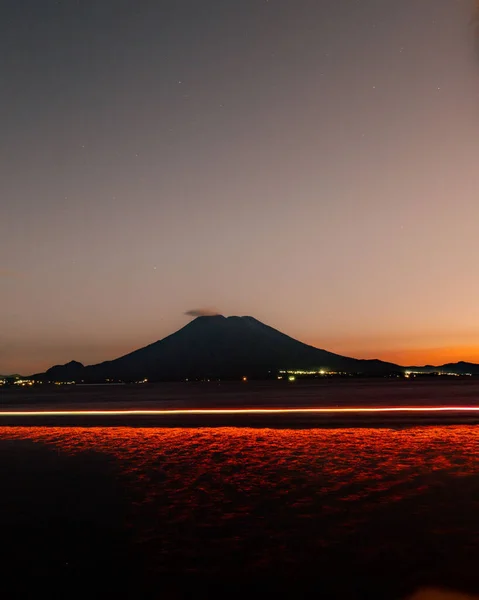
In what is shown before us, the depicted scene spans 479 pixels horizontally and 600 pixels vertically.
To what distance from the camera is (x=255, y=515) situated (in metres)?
9.96

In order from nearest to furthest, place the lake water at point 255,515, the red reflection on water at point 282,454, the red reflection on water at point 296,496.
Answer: the lake water at point 255,515 → the red reflection on water at point 296,496 → the red reflection on water at point 282,454

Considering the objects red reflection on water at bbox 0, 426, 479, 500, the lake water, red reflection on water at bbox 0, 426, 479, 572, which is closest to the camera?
the lake water

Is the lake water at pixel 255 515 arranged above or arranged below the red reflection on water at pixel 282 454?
below

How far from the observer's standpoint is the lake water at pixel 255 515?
7.23 metres

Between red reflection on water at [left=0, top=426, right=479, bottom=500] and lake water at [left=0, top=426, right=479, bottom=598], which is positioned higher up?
red reflection on water at [left=0, top=426, right=479, bottom=500]

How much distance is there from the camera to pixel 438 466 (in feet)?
46.6

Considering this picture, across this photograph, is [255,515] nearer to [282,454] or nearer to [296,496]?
[296,496]

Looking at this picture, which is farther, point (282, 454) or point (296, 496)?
point (282, 454)

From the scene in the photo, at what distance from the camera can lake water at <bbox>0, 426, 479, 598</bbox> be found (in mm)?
7230

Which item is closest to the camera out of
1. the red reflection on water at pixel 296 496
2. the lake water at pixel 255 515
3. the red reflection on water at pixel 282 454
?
the lake water at pixel 255 515

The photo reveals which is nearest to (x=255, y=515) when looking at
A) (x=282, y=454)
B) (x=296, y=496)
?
(x=296, y=496)

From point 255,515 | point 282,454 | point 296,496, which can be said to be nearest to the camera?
point 255,515

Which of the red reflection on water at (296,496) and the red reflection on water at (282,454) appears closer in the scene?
the red reflection on water at (296,496)

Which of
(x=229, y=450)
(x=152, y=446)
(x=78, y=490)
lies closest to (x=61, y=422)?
(x=152, y=446)
